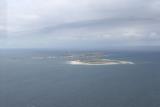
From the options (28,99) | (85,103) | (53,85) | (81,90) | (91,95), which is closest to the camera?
(85,103)

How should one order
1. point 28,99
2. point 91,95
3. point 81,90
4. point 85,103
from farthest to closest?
point 81,90
point 91,95
point 28,99
point 85,103

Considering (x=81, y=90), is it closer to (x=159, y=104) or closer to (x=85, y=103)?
(x=85, y=103)

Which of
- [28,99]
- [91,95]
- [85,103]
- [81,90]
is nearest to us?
[85,103]

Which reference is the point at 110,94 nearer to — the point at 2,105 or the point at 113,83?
A: the point at 113,83

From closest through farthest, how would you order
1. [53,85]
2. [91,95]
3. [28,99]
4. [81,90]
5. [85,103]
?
[85,103], [28,99], [91,95], [81,90], [53,85]

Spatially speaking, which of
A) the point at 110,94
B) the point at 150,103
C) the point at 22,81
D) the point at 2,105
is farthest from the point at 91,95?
the point at 22,81

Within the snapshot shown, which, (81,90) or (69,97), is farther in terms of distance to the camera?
(81,90)

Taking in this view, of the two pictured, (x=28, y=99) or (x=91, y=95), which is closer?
(x=28, y=99)

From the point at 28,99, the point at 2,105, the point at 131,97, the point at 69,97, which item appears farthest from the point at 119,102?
the point at 2,105

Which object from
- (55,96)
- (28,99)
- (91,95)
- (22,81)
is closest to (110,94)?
(91,95)
